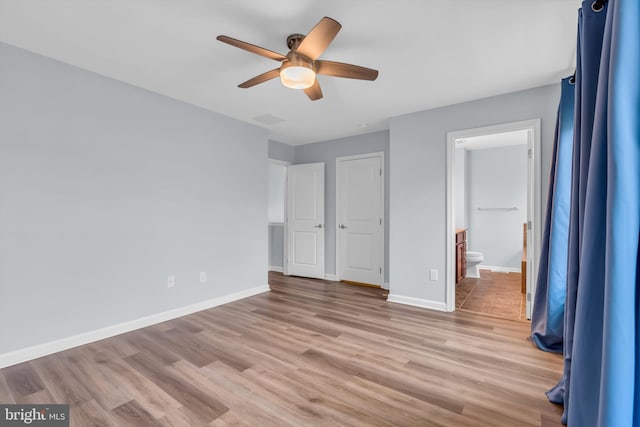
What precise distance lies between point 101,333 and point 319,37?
3143mm

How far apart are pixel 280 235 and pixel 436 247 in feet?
10.8

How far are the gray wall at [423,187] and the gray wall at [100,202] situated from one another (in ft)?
7.24

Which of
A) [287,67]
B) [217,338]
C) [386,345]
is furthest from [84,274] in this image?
[386,345]

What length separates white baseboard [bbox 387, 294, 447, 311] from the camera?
3.60 m

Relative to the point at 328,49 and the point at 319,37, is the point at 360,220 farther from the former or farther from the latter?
the point at 319,37

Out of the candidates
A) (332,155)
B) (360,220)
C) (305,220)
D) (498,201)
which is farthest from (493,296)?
(332,155)

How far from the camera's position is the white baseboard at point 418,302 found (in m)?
3.60

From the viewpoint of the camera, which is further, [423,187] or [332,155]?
[332,155]

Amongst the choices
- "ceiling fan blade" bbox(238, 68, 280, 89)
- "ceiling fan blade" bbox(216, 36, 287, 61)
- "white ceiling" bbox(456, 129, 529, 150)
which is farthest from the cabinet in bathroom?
"ceiling fan blade" bbox(216, 36, 287, 61)

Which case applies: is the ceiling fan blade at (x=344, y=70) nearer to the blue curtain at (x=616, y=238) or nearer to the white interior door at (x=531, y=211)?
the blue curtain at (x=616, y=238)

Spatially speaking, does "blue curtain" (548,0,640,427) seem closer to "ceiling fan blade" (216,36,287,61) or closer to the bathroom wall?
"ceiling fan blade" (216,36,287,61)

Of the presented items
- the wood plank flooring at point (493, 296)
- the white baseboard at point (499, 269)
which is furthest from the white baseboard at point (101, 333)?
the white baseboard at point (499, 269)

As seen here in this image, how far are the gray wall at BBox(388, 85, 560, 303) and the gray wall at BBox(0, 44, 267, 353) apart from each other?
7.24 feet

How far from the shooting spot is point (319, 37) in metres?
1.87
